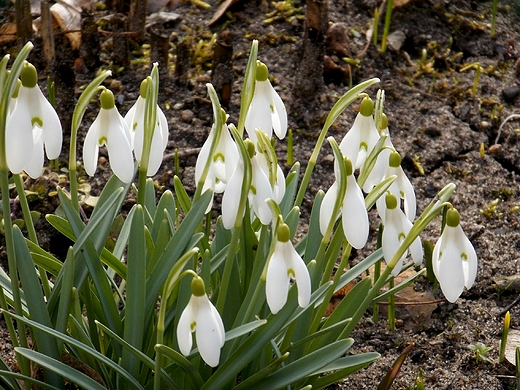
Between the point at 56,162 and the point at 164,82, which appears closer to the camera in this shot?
the point at 56,162

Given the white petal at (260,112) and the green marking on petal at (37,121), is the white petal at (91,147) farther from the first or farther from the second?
the white petal at (260,112)

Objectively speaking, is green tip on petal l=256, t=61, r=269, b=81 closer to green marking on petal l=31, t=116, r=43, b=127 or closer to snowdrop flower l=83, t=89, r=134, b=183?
snowdrop flower l=83, t=89, r=134, b=183

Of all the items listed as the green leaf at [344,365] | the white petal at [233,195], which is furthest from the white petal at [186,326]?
the green leaf at [344,365]

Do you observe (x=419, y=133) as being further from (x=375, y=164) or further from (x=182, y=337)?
(x=182, y=337)

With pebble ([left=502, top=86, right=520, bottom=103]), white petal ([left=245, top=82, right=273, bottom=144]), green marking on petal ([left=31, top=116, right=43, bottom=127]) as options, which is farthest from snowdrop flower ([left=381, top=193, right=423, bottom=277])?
pebble ([left=502, top=86, right=520, bottom=103])

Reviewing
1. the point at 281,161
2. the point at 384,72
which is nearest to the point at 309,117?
the point at 281,161

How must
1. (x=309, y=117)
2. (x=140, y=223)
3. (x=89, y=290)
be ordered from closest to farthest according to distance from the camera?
(x=140, y=223) < (x=89, y=290) < (x=309, y=117)

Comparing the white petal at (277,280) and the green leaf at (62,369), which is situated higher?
the white petal at (277,280)

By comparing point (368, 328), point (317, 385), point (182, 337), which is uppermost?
point (182, 337)
